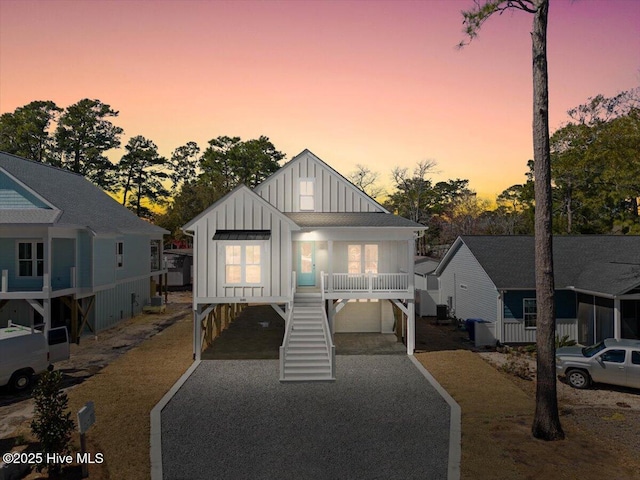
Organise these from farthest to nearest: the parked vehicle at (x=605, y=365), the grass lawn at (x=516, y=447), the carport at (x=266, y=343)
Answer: the carport at (x=266, y=343) < the parked vehicle at (x=605, y=365) < the grass lawn at (x=516, y=447)

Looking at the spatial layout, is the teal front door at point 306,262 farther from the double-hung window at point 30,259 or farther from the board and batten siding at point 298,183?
the double-hung window at point 30,259

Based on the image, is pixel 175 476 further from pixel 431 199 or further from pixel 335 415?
pixel 431 199

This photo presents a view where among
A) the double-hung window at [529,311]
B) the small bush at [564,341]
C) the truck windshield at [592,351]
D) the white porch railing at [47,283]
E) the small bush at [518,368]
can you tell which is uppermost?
the white porch railing at [47,283]

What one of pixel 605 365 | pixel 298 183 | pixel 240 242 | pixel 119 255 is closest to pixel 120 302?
pixel 119 255

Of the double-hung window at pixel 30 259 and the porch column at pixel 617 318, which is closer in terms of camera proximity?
the porch column at pixel 617 318

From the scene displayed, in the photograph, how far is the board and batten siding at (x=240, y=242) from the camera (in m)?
19.0

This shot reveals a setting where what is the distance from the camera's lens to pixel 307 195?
909 inches

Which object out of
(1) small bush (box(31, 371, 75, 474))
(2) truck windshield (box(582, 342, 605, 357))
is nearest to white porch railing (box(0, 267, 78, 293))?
(1) small bush (box(31, 371, 75, 474))

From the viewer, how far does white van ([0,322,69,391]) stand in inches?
550

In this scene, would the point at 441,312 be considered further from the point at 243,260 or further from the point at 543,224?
the point at 543,224

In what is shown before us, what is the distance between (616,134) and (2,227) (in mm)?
28056

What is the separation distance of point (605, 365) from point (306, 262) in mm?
13383

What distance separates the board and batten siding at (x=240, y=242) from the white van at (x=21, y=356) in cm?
596

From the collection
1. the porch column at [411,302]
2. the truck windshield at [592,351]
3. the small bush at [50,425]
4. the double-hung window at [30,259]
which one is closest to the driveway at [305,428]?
the small bush at [50,425]
